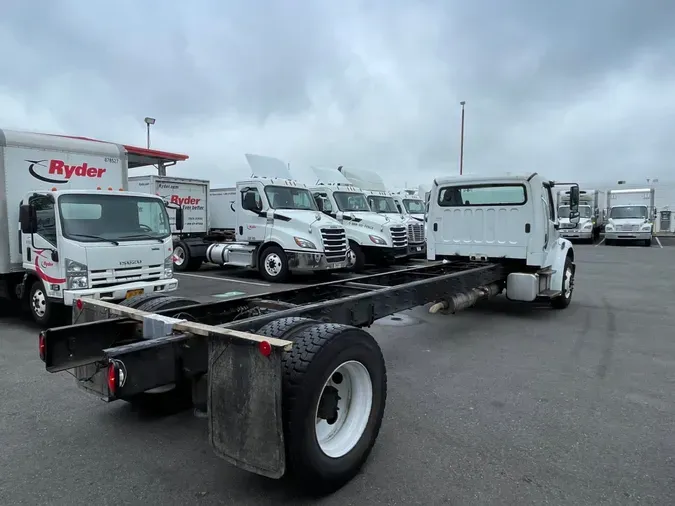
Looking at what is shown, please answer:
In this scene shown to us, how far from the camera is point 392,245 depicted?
14.5 meters

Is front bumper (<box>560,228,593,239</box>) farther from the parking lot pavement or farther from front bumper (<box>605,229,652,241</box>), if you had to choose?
the parking lot pavement

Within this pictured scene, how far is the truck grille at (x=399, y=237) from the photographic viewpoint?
14.6 metres

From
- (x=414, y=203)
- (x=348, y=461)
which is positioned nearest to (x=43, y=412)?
(x=348, y=461)

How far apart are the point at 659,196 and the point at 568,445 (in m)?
44.2

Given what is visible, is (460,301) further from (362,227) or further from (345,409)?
(362,227)

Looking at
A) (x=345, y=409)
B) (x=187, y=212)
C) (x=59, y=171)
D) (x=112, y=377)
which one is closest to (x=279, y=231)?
(x=187, y=212)

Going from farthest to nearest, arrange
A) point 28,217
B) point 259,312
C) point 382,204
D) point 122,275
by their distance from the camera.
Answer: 1. point 382,204
2. point 122,275
3. point 28,217
4. point 259,312

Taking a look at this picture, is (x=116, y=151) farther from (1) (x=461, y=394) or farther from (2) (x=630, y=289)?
(2) (x=630, y=289)

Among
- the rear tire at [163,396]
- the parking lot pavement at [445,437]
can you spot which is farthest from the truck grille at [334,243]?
the rear tire at [163,396]

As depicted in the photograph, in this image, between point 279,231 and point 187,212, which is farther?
point 187,212

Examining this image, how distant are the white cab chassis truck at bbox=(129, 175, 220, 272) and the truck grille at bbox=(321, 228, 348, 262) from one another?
470cm

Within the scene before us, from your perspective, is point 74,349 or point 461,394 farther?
point 461,394

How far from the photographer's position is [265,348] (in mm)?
2516

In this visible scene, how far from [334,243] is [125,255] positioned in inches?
248
